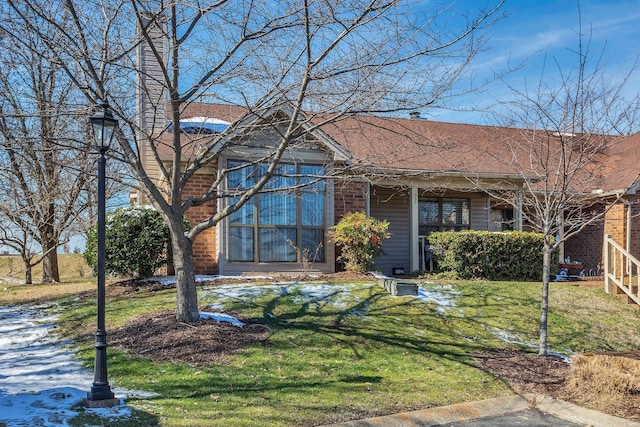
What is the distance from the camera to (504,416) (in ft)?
22.0

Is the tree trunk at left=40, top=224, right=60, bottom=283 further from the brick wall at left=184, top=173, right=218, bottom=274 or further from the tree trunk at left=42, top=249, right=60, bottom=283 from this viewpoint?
the brick wall at left=184, top=173, right=218, bottom=274

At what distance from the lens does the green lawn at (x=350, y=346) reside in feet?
21.0

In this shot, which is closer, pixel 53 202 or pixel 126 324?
pixel 126 324

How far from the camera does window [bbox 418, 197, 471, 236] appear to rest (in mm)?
18031

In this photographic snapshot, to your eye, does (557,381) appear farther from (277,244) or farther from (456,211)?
(456,211)

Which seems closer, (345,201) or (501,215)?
(345,201)

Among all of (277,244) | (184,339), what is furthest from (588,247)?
(184,339)

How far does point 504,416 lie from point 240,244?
327 inches

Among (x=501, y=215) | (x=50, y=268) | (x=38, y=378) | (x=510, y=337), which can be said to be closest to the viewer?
(x=38, y=378)

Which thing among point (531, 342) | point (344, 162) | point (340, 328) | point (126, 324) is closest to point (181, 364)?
point (126, 324)

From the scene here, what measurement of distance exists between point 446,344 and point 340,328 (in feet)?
5.55

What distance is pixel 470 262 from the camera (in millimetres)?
14094

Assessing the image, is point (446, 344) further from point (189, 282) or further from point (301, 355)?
point (189, 282)

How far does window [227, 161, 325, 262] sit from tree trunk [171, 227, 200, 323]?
479 centimetres
